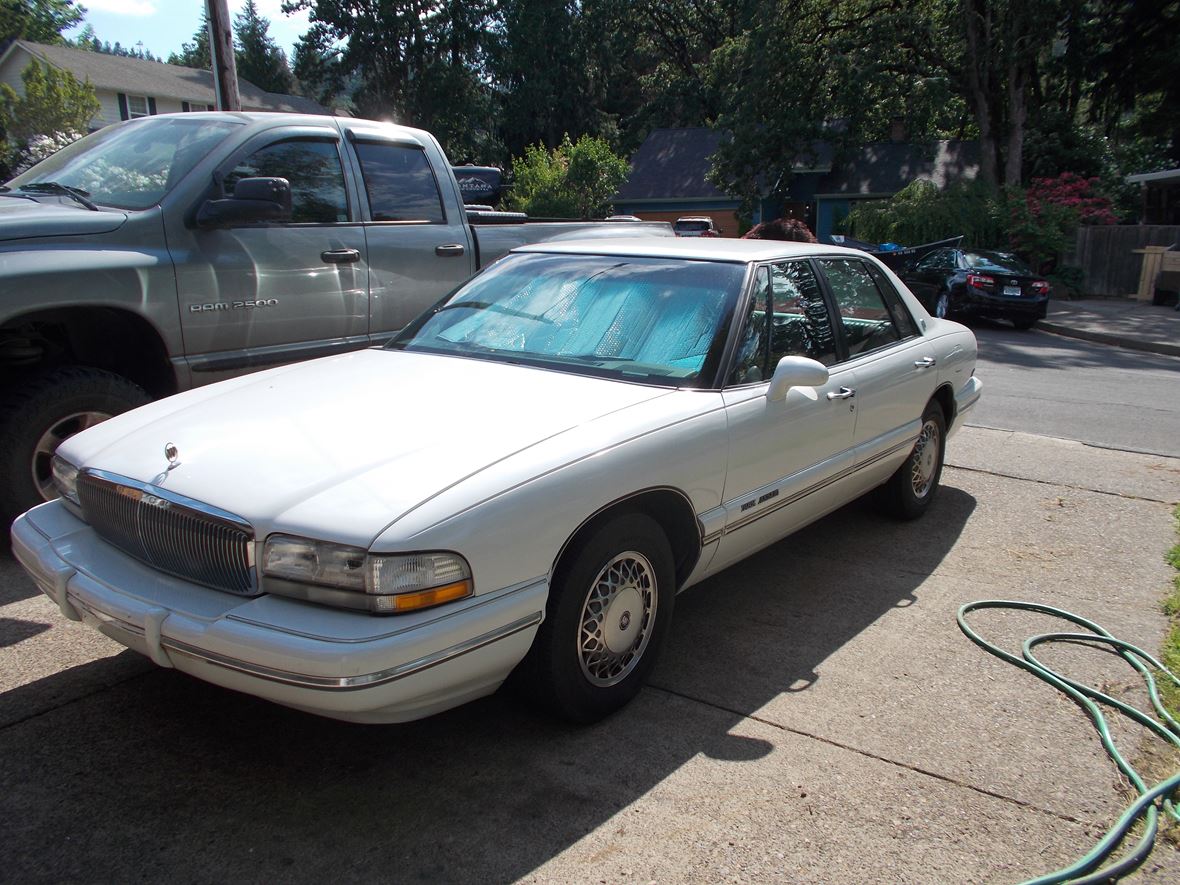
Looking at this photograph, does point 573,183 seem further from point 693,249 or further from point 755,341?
point 755,341

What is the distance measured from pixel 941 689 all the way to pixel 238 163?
446 cm

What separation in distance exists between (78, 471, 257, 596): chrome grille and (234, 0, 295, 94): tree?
6970 cm

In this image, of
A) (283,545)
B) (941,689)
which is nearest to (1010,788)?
(941,689)

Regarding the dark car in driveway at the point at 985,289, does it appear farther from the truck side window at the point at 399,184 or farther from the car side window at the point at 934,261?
the truck side window at the point at 399,184

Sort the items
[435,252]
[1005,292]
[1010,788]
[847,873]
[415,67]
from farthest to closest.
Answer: [415,67]
[1005,292]
[435,252]
[1010,788]
[847,873]

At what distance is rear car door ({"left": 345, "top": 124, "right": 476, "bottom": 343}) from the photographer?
601 cm

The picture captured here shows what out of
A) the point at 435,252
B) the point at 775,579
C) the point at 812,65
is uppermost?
the point at 812,65

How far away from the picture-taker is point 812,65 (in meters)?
28.5

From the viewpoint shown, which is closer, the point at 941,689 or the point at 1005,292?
the point at 941,689

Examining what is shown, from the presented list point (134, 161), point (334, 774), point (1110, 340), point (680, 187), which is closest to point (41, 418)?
point (134, 161)

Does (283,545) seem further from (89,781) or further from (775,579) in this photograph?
(775,579)

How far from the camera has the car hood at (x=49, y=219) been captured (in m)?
4.46

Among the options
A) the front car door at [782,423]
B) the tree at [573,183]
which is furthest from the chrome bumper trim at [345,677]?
the tree at [573,183]

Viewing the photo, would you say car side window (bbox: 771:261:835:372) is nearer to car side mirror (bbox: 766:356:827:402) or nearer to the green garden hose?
car side mirror (bbox: 766:356:827:402)
